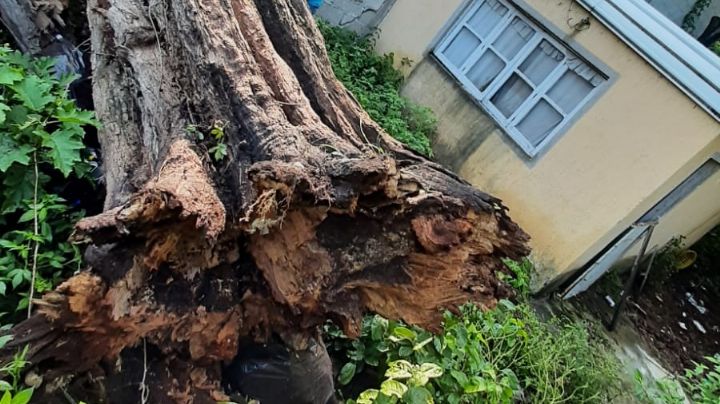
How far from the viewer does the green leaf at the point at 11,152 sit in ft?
6.64

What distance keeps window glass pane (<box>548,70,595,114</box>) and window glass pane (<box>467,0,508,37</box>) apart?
3.99ft

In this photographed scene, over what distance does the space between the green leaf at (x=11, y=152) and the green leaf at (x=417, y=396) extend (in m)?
1.91

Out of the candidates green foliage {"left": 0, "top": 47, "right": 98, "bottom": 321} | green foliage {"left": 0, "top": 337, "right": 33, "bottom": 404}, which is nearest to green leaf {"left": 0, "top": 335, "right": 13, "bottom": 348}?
green foliage {"left": 0, "top": 337, "right": 33, "bottom": 404}

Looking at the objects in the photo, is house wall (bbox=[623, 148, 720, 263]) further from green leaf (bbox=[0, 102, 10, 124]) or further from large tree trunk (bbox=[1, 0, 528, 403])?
green leaf (bbox=[0, 102, 10, 124])

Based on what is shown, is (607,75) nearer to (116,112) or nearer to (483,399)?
(483,399)

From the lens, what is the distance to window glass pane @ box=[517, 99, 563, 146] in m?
5.56

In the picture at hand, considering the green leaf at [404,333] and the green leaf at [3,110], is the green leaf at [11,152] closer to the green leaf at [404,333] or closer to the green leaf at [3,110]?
the green leaf at [3,110]

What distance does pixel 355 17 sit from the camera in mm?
7488

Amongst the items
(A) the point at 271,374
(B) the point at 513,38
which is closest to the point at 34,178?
(A) the point at 271,374

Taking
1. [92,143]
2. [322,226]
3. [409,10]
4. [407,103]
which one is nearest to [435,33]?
[409,10]

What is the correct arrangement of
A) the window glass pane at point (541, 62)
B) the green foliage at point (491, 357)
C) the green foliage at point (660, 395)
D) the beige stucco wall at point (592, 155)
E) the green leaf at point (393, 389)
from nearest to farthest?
the green leaf at point (393, 389) < the green foliage at point (491, 357) < the green foliage at point (660, 395) < the beige stucco wall at point (592, 155) < the window glass pane at point (541, 62)

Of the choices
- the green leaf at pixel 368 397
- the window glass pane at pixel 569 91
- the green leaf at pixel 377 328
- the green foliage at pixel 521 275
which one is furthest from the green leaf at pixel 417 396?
the window glass pane at pixel 569 91

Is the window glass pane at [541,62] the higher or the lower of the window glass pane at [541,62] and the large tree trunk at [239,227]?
the higher

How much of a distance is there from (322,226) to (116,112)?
1.27 m
